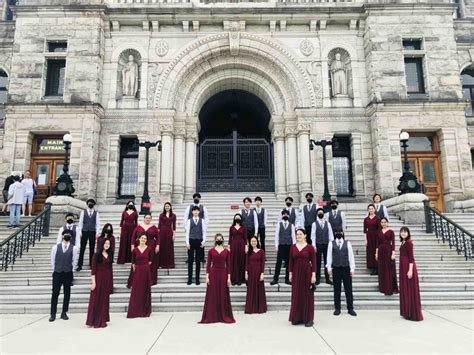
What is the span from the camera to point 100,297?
616 centimetres

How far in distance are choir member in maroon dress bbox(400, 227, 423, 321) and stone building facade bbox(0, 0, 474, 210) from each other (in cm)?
776

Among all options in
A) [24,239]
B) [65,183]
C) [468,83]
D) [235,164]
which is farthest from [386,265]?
[468,83]

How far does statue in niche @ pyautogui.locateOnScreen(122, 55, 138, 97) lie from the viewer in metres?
15.6

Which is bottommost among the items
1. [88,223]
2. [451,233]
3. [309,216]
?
[451,233]

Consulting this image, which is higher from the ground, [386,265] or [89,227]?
[89,227]

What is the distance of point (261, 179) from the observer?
54.0 ft

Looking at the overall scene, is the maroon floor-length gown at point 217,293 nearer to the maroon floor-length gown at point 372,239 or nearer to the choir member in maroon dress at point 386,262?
the choir member in maroon dress at point 386,262

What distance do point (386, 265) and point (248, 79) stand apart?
37.9 ft

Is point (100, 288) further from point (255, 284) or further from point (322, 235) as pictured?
point (322, 235)

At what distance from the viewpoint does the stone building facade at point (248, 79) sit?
14461 millimetres

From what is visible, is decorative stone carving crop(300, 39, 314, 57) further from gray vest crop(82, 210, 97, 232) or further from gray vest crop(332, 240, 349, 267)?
gray vest crop(82, 210, 97, 232)

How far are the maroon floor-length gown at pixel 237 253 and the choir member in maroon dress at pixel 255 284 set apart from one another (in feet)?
3.62

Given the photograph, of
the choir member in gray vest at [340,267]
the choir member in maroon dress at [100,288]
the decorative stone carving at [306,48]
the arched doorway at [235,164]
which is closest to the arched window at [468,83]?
the decorative stone carving at [306,48]

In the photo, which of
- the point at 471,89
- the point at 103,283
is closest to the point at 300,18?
the point at 471,89
